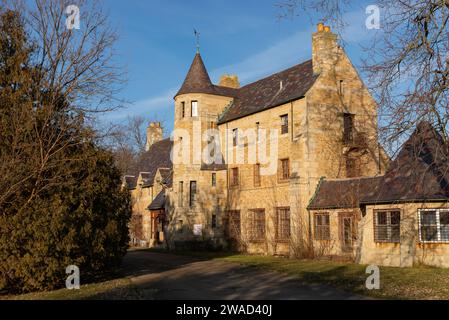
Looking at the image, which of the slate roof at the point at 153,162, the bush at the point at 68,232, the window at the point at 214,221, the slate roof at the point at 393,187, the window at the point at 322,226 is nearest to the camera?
the bush at the point at 68,232

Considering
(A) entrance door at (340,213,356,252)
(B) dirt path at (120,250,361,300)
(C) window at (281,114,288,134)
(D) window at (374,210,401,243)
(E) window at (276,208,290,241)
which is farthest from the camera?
(C) window at (281,114,288,134)

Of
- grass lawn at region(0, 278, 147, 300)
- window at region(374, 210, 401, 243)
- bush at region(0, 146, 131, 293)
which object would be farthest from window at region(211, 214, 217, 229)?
grass lawn at region(0, 278, 147, 300)

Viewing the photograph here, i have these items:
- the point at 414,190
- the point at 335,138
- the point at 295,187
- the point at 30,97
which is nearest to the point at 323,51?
the point at 335,138

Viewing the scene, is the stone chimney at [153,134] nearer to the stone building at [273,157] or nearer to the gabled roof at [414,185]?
the stone building at [273,157]

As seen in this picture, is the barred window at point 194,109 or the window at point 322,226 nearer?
the window at point 322,226

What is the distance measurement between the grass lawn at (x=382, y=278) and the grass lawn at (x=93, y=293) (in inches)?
257

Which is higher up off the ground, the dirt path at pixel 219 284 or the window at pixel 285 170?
the window at pixel 285 170

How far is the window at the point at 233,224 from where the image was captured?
33.1 meters

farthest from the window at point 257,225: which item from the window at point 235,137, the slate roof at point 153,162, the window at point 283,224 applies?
the slate roof at point 153,162

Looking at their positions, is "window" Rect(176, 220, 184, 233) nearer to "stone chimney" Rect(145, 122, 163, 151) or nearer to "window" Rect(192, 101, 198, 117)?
"window" Rect(192, 101, 198, 117)

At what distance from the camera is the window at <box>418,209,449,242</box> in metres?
20.6

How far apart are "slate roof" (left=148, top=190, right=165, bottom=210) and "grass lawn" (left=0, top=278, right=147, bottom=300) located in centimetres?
2424

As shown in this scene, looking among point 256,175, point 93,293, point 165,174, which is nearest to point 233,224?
point 256,175

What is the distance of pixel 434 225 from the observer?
20812 millimetres
